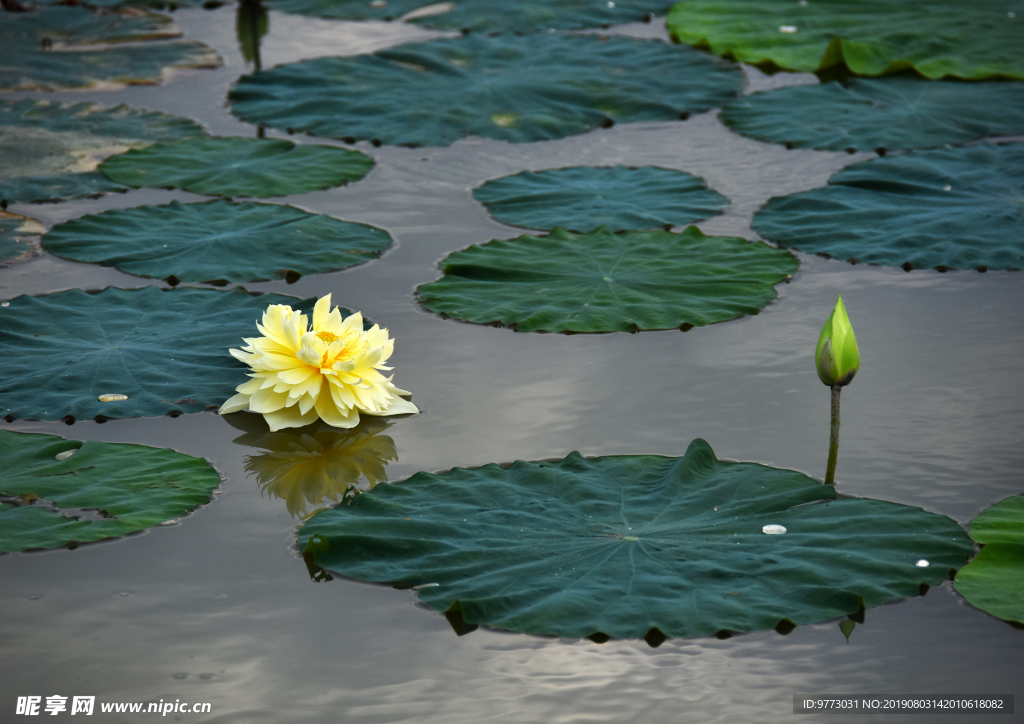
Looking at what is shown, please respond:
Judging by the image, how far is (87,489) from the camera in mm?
2480

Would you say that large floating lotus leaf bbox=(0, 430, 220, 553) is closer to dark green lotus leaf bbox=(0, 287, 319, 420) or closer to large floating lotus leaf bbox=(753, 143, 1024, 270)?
dark green lotus leaf bbox=(0, 287, 319, 420)

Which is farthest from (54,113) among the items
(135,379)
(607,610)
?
(607,610)

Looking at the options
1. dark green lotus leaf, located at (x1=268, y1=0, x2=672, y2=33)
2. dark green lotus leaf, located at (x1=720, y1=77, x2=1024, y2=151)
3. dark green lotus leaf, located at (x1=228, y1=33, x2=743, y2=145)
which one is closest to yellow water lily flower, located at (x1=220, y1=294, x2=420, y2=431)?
dark green lotus leaf, located at (x1=228, y1=33, x2=743, y2=145)

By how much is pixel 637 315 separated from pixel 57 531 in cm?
166

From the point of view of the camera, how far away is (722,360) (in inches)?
125

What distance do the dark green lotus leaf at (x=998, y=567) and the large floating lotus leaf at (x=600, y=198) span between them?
5.99 feet

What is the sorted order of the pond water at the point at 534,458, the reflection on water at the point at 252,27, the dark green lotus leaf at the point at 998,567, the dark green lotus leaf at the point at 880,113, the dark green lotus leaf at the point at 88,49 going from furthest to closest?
the reflection on water at the point at 252,27, the dark green lotus leaf at the point at 88,49, the dark green lotus leaf at the point at 880,113, the dark green lotus leaf at the point at 998,567, the pond water at the point at 534,458

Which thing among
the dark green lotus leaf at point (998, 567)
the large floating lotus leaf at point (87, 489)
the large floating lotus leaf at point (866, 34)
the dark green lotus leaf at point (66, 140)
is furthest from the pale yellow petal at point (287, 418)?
the large floating lotus leaf at point (866, 34)

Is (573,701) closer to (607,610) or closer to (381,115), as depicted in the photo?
(607,610)

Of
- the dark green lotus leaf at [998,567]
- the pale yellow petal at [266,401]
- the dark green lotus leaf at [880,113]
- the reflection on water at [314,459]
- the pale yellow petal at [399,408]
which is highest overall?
the dark green lotus leaf at [880,113]

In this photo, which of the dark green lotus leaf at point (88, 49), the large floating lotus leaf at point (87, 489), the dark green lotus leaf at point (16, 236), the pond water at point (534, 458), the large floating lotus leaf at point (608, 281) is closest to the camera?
the pond water at point (534, 458)

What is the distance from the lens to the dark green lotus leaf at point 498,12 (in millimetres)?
6172

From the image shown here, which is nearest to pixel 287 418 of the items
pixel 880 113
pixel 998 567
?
pixel 998 567

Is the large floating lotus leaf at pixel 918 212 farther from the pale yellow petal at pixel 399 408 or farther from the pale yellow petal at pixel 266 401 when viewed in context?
the pale yellow petal at pixel 266 401
